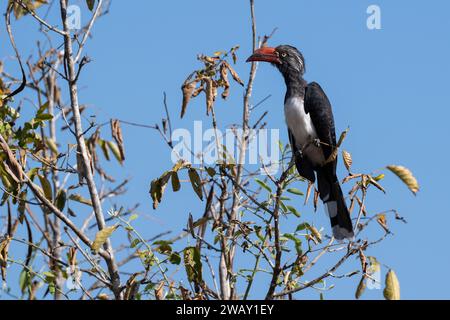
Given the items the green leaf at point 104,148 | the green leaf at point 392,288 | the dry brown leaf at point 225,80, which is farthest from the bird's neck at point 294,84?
the green leaf at point 392,288

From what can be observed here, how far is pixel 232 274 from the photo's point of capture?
4.56 m

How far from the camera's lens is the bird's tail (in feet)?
19.0

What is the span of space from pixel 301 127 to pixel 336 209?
656mm

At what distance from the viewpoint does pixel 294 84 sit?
21.1 feet

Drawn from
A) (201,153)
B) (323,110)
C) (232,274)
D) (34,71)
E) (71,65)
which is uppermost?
(34,71)

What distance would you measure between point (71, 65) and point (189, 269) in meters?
A: 1.39

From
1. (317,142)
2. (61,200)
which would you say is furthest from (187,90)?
(317,142)

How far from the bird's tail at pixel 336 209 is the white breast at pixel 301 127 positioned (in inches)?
7.3

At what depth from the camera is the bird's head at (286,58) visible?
6402 mm

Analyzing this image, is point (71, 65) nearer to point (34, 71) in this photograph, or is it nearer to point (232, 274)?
point (232, 274)

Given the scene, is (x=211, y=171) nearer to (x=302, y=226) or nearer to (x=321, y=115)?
(x=302, y=226)

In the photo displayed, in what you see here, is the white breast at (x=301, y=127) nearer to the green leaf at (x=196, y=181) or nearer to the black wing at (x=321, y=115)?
the black wing at (x=321, y=115)
